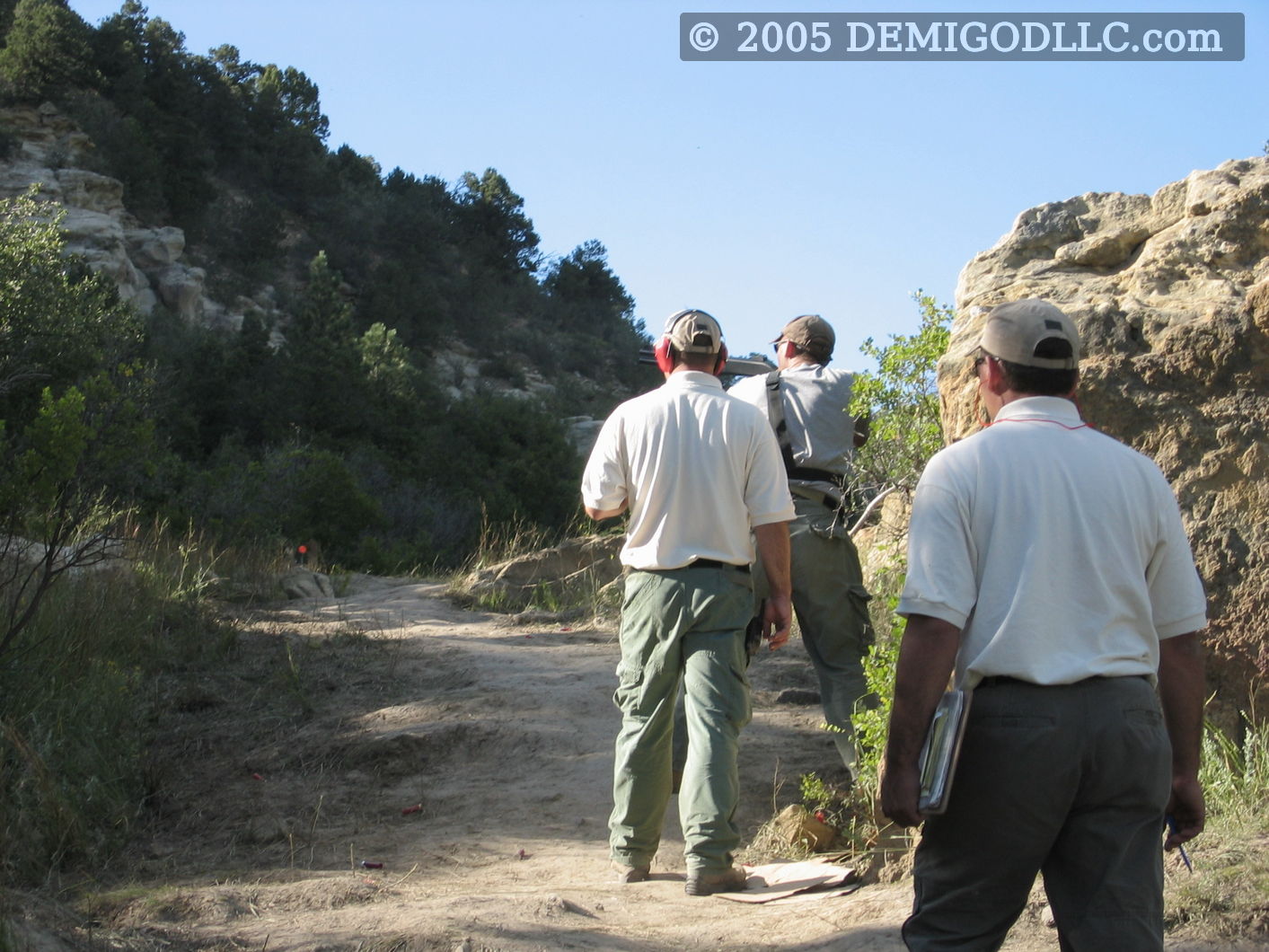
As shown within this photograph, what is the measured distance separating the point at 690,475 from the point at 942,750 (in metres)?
1.98

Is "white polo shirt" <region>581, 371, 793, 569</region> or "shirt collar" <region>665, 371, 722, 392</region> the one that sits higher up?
"shirt collar" <region>665, 371, 722, 392</region>

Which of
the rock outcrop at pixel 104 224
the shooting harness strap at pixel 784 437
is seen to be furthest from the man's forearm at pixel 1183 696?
the rock outcrop at pixel 104 224

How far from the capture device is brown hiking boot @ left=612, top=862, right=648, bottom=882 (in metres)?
4.02

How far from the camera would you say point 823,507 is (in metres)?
4.82

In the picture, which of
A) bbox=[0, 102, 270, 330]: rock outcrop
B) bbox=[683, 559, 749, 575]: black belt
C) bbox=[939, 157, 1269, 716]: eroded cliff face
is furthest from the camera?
bbox=[0, 102, 270, 330]: rock outcrop

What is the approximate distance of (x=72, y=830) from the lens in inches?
171

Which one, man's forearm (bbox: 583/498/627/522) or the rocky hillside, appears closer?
man's forearm (bbox: 583/498/627/522)

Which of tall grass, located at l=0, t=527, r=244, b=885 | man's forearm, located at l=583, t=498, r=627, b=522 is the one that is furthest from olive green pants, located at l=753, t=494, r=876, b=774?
tall grass, located at l=0, t=527, r=244, b=885

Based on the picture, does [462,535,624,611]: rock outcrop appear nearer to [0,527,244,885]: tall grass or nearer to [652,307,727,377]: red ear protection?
[0,527,244,885]: tall grass

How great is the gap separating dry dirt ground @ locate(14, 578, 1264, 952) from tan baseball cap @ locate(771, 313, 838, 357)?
1755 mm

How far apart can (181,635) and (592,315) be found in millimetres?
37916

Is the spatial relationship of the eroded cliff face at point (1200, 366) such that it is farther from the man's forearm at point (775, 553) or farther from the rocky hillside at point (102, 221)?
the rocky hillside at point (102, 221)

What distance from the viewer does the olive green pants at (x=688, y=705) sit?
3.86 meters

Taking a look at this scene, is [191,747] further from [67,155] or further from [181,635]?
[67,155]
